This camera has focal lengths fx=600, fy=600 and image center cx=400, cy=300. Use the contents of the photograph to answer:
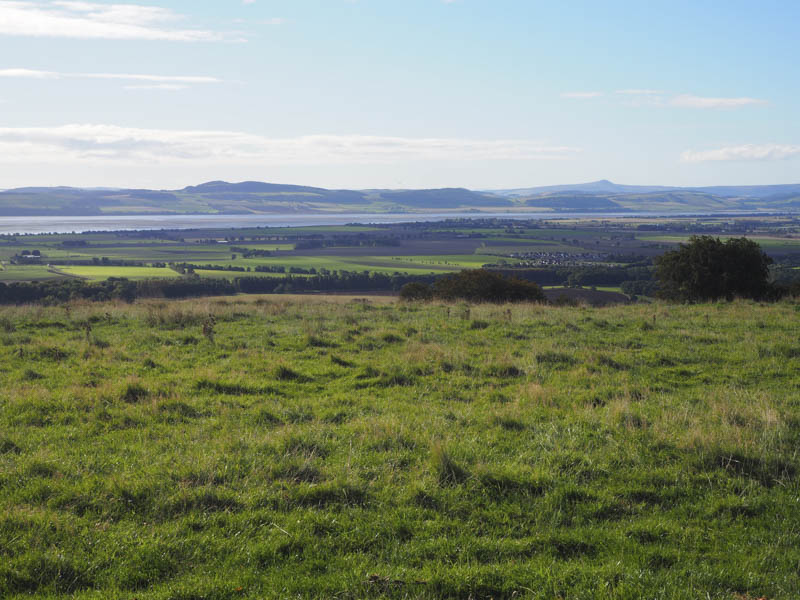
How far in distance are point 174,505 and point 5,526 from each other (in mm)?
1558

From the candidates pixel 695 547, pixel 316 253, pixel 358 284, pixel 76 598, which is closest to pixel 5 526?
pixel 76 598

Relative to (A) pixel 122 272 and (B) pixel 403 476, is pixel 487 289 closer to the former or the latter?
(B) pixel 403 476

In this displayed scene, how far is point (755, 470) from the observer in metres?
7.46

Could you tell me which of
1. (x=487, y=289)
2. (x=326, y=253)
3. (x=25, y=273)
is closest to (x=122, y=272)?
(x=25, y=273)

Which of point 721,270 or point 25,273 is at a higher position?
point 721,270

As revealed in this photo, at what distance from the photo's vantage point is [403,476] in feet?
24.2

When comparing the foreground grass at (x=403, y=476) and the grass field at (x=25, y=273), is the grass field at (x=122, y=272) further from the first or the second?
the foreground grass at (x=403, y=476)

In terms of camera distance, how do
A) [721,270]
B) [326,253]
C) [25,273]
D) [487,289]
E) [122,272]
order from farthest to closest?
[326,253]
[122,272]
[25,273]
[487,289]
[721,270]

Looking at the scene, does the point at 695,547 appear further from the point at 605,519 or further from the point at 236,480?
the point at 236,480

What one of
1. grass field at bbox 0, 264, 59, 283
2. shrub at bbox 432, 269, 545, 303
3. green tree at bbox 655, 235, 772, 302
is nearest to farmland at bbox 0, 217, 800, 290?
grass field at bbox 0, 264, 59, 283

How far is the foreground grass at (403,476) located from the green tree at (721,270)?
1845 cm

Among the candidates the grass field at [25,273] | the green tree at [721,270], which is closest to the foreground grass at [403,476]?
the green tree at [721,270]

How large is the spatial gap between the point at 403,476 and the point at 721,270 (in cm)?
2986

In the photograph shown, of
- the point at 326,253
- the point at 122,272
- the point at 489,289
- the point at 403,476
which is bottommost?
the point at 122,272
